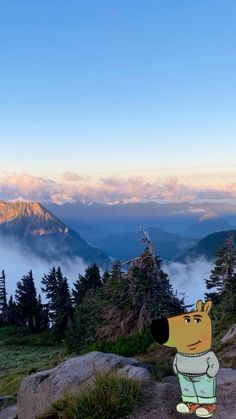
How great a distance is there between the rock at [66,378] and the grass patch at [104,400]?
36.0 inches

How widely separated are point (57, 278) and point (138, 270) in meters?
51.3

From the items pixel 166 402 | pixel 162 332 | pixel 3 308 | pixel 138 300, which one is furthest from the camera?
pixel 3 308

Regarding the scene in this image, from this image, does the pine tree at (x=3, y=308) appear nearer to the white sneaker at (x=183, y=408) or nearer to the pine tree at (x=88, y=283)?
the pine tree at (x=88, y=283)

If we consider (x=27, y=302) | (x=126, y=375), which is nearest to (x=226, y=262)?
(x=126, y=375)

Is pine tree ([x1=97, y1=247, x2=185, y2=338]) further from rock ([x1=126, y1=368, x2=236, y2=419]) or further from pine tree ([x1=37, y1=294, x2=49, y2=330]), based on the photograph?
pine tree ([x1=37, y1=294, x2=49, y2=330])

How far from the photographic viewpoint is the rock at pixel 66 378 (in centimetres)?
1252

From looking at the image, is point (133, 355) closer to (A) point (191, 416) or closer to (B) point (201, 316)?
(A) point (191, 416)

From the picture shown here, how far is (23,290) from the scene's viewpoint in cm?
9081

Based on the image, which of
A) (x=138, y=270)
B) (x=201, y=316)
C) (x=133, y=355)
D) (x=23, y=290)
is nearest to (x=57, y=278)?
(x=23, y=290)

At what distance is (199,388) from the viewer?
30.2ft

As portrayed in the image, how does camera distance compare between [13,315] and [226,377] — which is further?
[13,315]

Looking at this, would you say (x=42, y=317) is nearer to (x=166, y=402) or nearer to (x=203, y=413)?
(x=166, y=402)

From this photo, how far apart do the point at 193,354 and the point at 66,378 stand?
224 inches

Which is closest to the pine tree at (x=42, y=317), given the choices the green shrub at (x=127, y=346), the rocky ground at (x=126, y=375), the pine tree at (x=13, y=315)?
the pine tree at (x=13, y=315)
